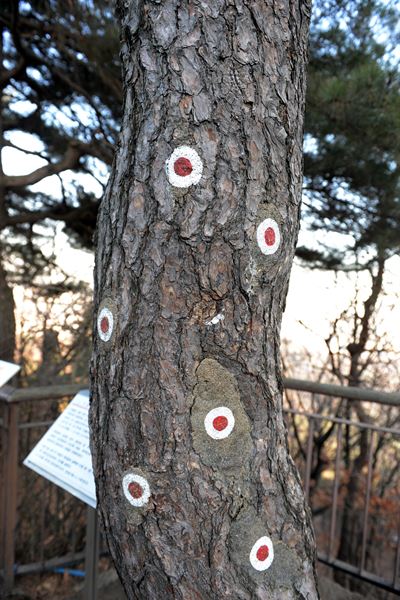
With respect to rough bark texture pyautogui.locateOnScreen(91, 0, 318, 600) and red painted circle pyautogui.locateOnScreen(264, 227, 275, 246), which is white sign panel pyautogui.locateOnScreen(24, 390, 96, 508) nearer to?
rough bark texture pyautogui.locateOnScreen(91, 0, 318, 600)

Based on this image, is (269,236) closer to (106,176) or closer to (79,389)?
(79,389)

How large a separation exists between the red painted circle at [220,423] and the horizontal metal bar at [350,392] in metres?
1.75

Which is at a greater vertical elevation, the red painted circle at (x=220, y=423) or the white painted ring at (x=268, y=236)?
the white painted ring at (x=268, y=236)

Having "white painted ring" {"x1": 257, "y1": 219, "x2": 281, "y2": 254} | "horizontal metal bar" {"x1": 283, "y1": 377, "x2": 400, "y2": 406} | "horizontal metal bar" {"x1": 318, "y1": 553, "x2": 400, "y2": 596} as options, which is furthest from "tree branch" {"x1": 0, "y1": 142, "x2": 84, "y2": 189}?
"horizontal metal bar" {"x1": 318, "y1": 553, "x2": 400, "y2": 596}

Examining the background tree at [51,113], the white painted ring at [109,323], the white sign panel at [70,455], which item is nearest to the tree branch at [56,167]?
the background tree at [51,113]

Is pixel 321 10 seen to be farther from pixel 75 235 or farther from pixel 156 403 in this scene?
pixel 156 403

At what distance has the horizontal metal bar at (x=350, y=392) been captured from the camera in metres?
2.72

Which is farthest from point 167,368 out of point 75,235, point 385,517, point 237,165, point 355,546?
point 355,546

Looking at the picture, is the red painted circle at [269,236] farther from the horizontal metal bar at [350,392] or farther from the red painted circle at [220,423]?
the horizontal metal bar at [350,392]

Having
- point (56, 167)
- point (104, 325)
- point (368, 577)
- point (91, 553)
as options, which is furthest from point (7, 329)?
point (104, 325)

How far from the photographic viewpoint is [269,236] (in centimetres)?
127

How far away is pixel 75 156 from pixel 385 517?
5212mm

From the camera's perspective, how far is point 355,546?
6535 millimetres

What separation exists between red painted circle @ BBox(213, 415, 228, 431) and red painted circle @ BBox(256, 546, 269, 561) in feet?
1.07
